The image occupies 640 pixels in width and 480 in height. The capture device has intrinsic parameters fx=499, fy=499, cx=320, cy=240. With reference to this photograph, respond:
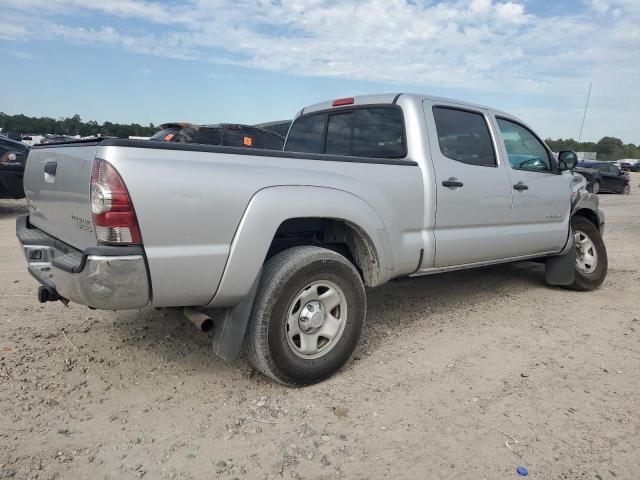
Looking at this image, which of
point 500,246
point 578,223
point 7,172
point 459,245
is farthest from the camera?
point 7,172

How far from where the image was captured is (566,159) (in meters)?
5.08

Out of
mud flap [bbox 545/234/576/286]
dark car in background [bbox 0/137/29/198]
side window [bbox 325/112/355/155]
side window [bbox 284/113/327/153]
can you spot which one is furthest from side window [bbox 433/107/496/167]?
dark car in background [bbox 0/137/29/198]

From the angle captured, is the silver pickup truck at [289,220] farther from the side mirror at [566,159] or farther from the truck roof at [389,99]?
the side mirror at [566,159]

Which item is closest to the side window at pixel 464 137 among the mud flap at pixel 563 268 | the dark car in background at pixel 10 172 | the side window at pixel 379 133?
the side window at pixel 379 133

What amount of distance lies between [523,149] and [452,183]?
1.46 meters

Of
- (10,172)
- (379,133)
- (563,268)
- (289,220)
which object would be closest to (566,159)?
(563,268)

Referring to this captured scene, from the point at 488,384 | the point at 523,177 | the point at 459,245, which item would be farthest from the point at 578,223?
the point at 488,384

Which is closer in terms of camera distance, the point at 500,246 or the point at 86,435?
the point at 86,435

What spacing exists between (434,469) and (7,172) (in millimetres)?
9499

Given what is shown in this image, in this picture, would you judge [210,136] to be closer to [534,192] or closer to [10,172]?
[10,172]

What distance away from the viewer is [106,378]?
313cm

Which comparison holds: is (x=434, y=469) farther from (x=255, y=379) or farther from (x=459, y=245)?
(x=459, y=245)

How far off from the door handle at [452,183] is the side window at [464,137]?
0.63ft

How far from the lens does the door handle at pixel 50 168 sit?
288 cm
